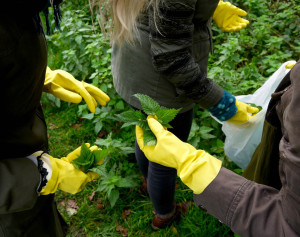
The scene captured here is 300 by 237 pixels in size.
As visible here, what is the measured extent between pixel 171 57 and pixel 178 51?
0.04 metres

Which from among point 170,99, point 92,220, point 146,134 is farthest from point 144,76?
point 92,220

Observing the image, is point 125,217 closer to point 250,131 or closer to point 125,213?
point 125,213

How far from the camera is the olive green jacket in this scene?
1130 millimetres

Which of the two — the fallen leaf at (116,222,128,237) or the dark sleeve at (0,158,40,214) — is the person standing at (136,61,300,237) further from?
the fallen leaf at (116,222,128,237)

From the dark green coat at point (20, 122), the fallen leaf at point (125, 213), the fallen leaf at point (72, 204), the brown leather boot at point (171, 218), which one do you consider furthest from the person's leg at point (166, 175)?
the fallen leaf at point (72, 204)

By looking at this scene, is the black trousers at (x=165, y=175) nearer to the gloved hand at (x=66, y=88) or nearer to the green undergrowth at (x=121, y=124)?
the green undergrowth at (x=121, y=124)

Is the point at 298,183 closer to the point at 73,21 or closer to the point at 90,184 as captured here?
the point at 90,184

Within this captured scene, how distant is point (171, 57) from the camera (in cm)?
122

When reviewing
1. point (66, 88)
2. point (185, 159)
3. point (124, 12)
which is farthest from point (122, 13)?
point (185, 159)

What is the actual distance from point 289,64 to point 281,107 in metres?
0.71

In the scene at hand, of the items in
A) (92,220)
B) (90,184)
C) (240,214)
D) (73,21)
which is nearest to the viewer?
(240,214)

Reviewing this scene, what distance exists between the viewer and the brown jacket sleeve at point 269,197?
757 mm

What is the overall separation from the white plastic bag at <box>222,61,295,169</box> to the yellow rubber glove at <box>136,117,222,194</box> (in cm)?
74

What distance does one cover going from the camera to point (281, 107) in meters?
1.04
